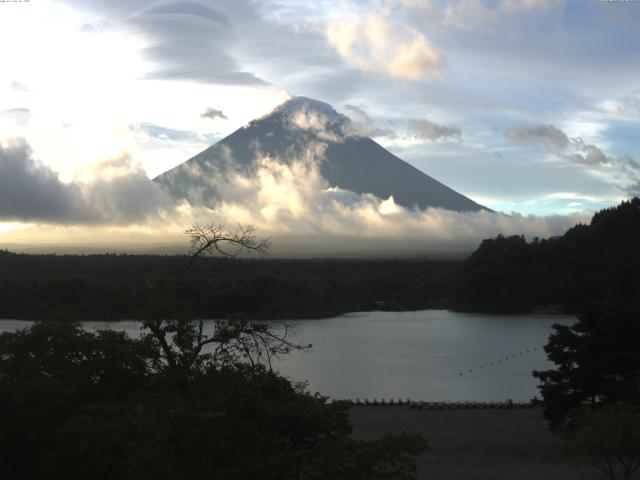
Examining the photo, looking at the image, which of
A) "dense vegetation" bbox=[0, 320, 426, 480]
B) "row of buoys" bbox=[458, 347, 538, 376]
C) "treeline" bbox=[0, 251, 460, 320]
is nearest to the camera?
"dense vegetation" bbox=[0, 320, 426, 480]

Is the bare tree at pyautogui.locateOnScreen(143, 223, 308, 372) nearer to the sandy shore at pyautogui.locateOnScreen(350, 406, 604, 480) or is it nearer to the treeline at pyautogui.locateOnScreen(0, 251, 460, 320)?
the sandy shore at pyautogui.locateOnScreen(350, 406, 604, 480)

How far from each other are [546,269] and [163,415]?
50.5 m

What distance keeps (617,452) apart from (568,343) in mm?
3780

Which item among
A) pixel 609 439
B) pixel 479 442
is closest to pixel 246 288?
pixel 479 442

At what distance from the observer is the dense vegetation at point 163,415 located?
461cm

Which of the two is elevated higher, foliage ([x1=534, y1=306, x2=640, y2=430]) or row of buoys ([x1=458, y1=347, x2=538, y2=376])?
foliage ([x1=534, y1=306, x2=640, y2=430])

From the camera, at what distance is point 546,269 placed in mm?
52344

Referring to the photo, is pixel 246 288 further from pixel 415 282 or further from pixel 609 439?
pixel 609 439

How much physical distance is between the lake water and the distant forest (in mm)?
3038

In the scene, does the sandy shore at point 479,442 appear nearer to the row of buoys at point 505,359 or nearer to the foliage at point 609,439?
the foliage at point 609,439

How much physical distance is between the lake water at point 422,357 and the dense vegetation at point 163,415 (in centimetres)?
498

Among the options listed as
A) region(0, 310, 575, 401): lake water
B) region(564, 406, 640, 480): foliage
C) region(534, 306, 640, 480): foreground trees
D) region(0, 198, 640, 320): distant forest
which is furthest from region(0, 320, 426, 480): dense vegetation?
region(0, 198, 640, 320): distant forest

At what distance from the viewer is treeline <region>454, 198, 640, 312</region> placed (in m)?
51.8

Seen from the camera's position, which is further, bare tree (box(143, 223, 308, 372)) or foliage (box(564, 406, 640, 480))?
foliage (box(564, 406, 640, 480))
